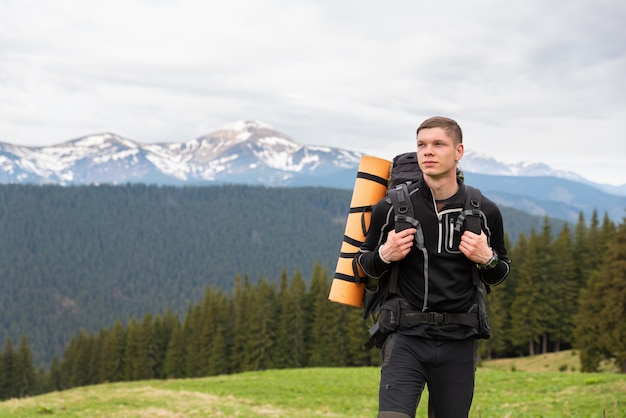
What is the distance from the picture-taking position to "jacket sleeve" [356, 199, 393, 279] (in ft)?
18.2

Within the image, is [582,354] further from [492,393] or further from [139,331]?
[139,331]

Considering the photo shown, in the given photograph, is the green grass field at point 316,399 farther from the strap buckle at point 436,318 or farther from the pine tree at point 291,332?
the pine tree at point 291,332

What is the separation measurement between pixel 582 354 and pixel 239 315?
147 feet

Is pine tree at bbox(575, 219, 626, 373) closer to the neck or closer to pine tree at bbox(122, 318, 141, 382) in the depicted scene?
the neck

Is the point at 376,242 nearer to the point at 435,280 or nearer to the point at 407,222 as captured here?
the point at 407,222

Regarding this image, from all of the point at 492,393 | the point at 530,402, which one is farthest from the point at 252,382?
the point at 530,402

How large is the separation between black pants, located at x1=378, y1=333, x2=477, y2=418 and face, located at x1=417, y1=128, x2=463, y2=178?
162 cm

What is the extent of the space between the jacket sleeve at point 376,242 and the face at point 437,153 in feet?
1.77

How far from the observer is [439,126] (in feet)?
18.2

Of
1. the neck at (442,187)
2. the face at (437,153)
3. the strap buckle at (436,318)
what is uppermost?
the face at (437,153)

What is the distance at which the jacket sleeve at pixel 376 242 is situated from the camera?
18.2 ft

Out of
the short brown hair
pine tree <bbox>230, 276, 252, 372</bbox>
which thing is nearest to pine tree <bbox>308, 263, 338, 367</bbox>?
pine tree <bbox>230, 276, 252, 372</bbox>

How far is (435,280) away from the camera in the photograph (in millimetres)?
5508

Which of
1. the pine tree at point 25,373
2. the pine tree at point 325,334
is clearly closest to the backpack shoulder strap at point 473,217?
the pine tree at point 325,334
